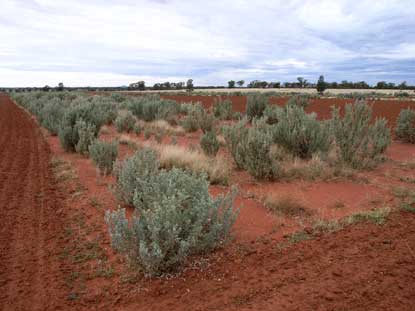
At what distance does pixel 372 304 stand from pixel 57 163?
9.63m

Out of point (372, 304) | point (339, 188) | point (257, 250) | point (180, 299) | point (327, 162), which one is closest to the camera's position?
point (372, 304)

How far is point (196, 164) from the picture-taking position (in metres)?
8.92

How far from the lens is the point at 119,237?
4238 mm

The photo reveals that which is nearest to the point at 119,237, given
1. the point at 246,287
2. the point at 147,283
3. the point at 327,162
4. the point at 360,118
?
the point at 147,283

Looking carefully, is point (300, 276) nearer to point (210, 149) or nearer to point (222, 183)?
point (222, 183)

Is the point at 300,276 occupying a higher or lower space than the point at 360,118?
lower

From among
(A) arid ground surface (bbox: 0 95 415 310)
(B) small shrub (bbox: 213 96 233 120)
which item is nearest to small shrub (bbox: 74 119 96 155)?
(A) arid ground surface (bbox: 0 95 415 310)

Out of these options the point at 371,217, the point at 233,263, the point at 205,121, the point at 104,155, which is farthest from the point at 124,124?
the point at 233,263

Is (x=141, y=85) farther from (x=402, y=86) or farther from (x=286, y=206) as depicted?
(x=286, y=206)

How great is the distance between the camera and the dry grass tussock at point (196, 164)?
8328 millimetres

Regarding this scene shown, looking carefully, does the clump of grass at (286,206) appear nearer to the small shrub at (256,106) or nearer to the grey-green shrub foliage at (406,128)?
the grey-green shrub foliage at (406,128)

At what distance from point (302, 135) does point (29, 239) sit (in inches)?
300

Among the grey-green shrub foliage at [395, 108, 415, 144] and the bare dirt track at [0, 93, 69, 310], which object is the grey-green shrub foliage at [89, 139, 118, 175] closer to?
the bare dirt track at [0, 93, 69, 310]

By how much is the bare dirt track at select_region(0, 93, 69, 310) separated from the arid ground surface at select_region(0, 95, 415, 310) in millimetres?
16
